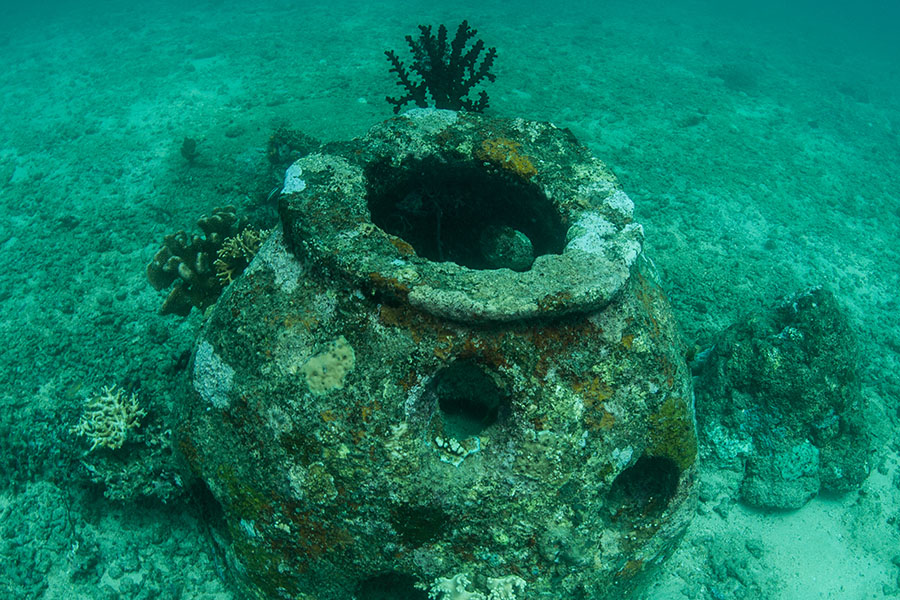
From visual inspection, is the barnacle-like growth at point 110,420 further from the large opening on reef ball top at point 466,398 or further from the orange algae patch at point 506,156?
the orange algae patch at point 506,156

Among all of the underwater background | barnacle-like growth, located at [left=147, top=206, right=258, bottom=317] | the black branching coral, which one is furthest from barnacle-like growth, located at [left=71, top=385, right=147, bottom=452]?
the black branching coral

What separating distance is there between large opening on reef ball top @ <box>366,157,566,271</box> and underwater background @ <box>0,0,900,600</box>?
203 cm

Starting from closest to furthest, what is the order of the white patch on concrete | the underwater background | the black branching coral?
1. the white patch on concrete
2. the underwater background
3. the black branching coral

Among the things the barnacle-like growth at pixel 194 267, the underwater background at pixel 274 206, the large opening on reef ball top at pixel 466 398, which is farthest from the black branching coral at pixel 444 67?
the large opening on reef ball top at pixel 466 398

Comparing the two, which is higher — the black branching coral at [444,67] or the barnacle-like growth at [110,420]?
the black branching coral at [444,67]

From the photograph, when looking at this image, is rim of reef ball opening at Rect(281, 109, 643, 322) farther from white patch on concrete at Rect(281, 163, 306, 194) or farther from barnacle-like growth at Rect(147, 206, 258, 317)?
barnacle-like growth at Rect(147, 206, 258, 317)

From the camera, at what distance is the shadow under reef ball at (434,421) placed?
97.2 inches

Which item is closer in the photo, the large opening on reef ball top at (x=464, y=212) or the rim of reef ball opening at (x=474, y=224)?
the rim of reef ball opening at (x=474, y=224)

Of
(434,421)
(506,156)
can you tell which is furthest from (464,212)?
(434,421)

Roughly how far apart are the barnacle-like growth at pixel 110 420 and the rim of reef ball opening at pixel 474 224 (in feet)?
7.29

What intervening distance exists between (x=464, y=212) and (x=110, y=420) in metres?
3.34

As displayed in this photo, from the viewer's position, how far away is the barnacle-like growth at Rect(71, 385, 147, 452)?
3.69 metres

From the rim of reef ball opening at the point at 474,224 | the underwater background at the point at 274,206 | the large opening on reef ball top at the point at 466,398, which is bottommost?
the underwater background at the point at 274,206

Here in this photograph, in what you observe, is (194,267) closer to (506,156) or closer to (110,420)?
(110,420)
